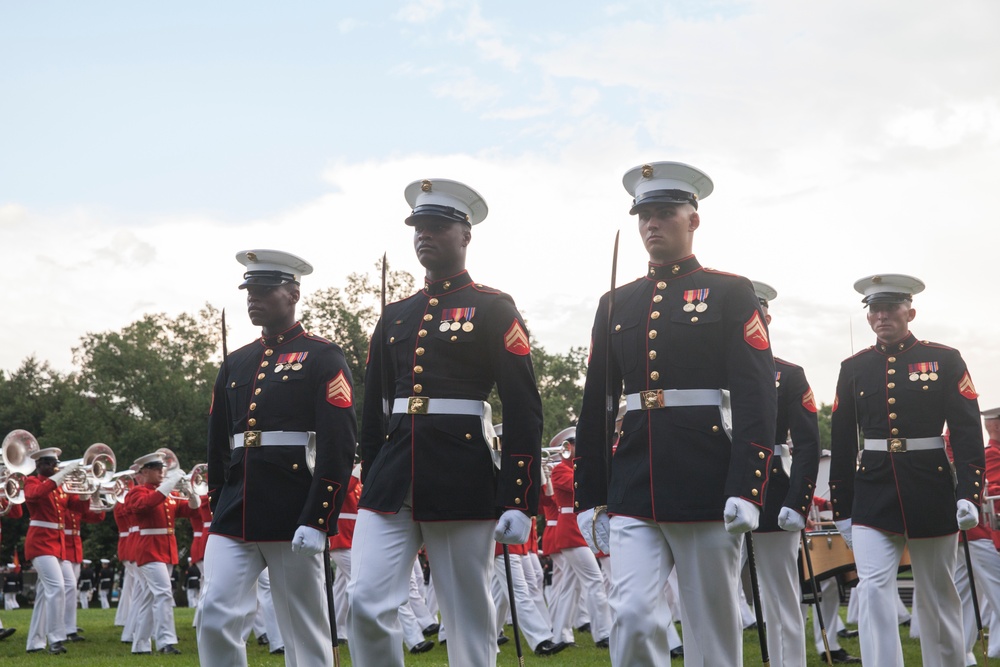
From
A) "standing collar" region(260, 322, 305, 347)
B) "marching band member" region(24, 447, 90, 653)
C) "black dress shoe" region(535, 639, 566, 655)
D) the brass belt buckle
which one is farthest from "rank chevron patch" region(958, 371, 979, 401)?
"marching band member" region(24, 447, 90, 653)

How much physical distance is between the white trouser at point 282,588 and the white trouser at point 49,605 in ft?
31.0

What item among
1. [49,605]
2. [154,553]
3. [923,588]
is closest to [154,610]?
[154,553]

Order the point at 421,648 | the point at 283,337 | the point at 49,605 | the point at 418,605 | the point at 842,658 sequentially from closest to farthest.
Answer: the point at 283,337 < the point at 842,658 < the point at 421,648 < the point at 49,605 < the point at 418,605

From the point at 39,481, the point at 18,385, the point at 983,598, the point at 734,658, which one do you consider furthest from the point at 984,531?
the point at 18,385

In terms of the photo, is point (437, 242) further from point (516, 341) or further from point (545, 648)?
point (545, 648)

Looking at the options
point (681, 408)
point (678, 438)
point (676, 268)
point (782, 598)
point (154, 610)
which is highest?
point (676, 268)

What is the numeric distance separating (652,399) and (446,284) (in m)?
1.38

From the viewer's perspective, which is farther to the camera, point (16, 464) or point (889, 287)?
point (16, 464)

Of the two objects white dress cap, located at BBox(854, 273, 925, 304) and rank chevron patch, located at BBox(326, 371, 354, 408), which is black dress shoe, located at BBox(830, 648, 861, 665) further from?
rank chevron patch, located at BBox(326, 371, 354, 408)

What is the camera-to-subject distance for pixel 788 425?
365 inches

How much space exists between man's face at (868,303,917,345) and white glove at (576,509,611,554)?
154 inches

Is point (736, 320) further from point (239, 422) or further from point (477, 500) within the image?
point (239, 422)

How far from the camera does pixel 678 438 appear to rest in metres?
5.69

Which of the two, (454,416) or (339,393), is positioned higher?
(339,393)
